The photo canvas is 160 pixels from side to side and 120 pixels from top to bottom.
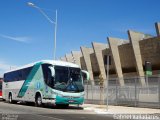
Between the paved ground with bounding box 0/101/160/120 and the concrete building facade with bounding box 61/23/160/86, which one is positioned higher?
the concrete building facade with bounding box 61/23/160/86

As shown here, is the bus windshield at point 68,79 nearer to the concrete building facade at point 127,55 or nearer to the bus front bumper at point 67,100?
the bus front bumper at point 67,100

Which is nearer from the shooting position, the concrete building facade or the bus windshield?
the bus windshield

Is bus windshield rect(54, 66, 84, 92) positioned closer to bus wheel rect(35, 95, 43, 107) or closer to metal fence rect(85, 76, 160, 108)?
metal fence rect(85, 76, 160, 108)

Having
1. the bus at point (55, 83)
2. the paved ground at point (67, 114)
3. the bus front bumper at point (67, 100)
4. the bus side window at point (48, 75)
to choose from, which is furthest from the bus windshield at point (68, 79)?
the paved ground at point (67, 114)

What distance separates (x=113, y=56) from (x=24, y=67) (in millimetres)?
30806

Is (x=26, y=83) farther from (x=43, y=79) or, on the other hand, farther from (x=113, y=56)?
(x=113, y=56)

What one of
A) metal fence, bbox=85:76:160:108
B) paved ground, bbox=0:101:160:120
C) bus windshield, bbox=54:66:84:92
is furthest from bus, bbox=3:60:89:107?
metal fence, bbox=85:76:160:108

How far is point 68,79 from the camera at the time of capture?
2572 cm

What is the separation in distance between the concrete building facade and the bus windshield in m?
24.8

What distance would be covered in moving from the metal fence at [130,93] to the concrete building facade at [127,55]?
54.2 feet

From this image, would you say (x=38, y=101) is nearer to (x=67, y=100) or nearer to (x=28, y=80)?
(x=28, y=80)

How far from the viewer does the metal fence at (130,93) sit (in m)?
27.5

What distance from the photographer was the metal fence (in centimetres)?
2747

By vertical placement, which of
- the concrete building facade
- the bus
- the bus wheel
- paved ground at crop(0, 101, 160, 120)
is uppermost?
the concrete building facade
